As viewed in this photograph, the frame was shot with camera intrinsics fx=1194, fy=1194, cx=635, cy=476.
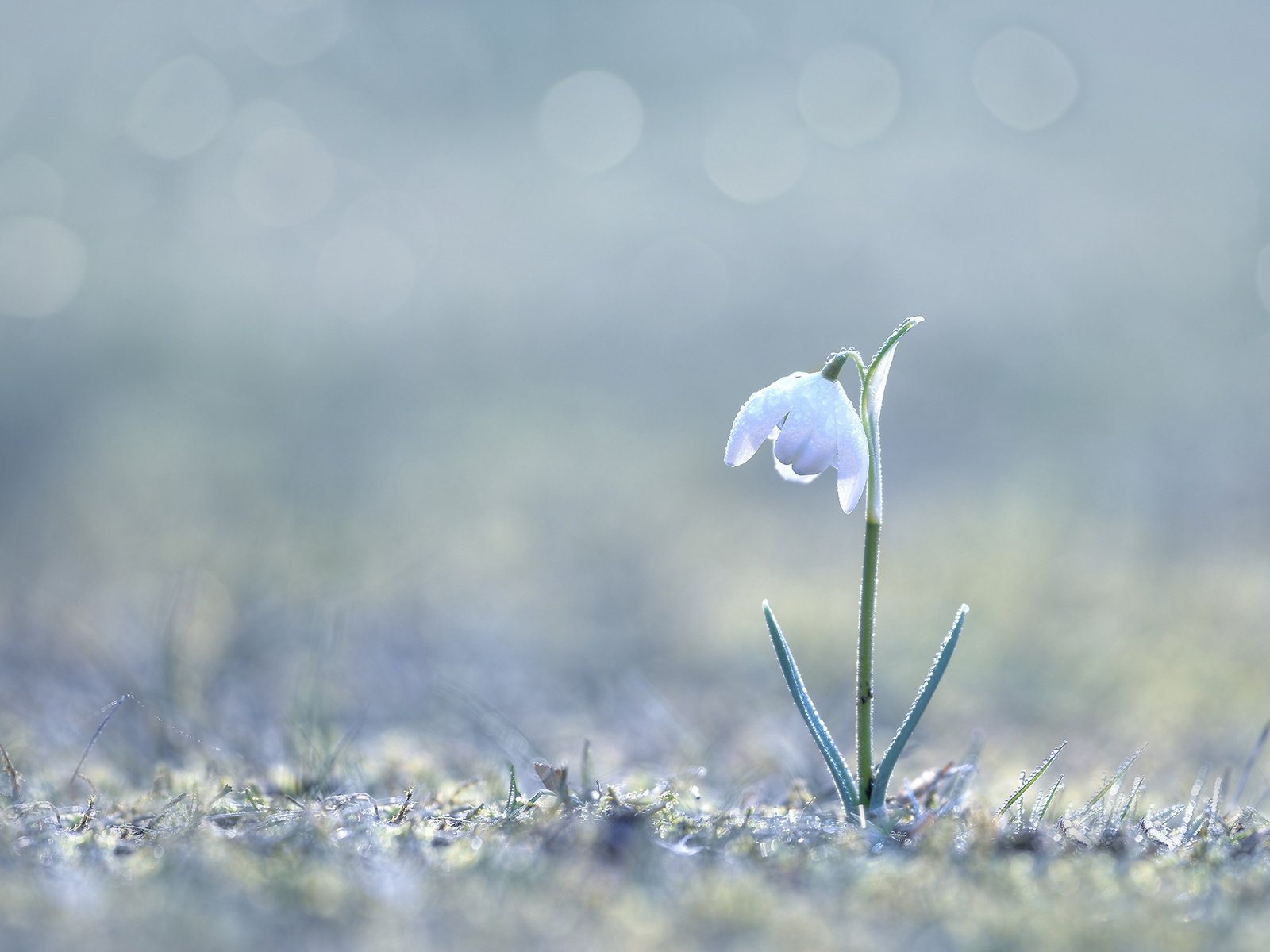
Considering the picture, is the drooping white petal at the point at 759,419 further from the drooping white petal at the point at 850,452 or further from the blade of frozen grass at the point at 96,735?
the blade of frozen grass at the point at 96,735

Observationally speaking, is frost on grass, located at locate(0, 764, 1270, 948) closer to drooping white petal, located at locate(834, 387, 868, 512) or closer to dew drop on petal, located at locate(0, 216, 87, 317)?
drooping white petal, located at locate(834, 387, 868, 512)

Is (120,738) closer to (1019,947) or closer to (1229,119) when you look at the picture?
(1019,947)

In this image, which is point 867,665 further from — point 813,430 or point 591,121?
point 591,121

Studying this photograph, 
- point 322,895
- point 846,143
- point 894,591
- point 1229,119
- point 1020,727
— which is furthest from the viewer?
point 846,143

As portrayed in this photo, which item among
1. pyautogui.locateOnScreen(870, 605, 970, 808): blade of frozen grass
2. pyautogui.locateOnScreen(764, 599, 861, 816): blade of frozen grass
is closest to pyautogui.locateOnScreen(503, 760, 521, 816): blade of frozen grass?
pyautogui.locateOnScreen(764, 599, 861, 816): blade of frozen grass

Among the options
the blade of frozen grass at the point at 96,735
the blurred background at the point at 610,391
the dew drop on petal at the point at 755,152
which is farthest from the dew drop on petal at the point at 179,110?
the blade of frozen grass at the point at 96,735

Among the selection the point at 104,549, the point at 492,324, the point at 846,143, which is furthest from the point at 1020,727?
the point at 846,143
